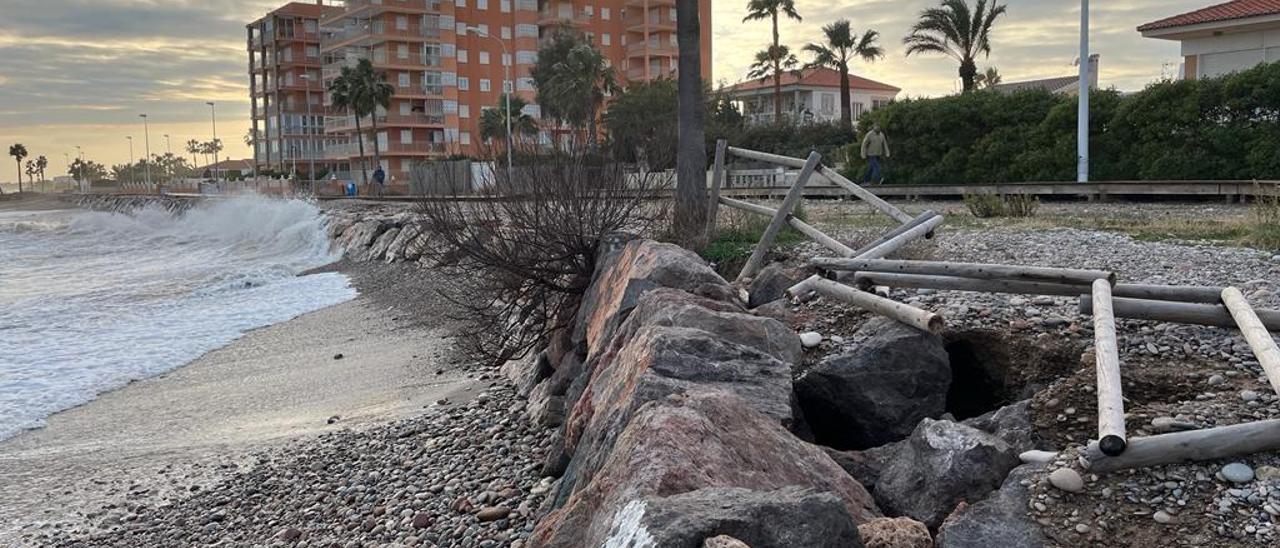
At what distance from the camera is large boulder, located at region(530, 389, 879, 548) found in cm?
362

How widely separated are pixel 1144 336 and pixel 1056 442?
5.16ft

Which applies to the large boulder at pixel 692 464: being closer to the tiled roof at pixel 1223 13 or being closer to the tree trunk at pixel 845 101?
the tiled roof at pixel 1223 13

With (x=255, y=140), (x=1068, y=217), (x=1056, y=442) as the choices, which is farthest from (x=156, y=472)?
(x=255, y=140)

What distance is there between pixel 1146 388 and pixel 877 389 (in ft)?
4.66

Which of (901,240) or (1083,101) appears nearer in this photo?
(901,240)

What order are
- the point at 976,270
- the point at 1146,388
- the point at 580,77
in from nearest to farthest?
1. the point at 1146,388
2. the point at 976,270
3. the point at 580,77

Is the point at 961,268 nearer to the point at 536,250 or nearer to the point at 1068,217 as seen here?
the point at 536,250

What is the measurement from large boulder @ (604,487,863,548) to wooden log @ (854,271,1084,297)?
3619 millimetres

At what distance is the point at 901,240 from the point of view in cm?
931

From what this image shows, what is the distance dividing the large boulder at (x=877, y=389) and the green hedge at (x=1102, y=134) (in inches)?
720

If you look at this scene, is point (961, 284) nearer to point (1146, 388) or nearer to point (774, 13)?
point (1146, 388)

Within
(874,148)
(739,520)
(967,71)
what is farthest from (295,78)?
(739,520)

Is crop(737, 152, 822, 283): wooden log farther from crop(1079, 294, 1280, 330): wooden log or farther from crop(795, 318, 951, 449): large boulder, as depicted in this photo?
crop(1079, 294, 1280, 330): wooden log

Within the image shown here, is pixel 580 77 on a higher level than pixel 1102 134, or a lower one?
higher
